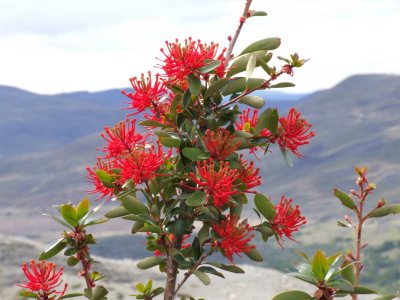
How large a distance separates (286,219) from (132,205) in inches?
44.9

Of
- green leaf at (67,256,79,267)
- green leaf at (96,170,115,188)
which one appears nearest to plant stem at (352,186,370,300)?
green leaf at (96,170,115,188)

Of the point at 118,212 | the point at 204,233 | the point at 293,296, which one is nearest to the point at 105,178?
the point at 118,212

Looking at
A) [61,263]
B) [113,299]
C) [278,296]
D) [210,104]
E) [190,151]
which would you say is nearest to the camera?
[278,296]

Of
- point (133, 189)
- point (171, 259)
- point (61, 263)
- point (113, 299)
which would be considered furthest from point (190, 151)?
point (61, 263)

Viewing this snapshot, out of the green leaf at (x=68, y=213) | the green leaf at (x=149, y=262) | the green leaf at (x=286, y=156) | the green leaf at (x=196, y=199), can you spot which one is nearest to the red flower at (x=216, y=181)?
the green leaf at (x=196, y=199)

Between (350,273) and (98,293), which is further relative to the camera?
(98,293)

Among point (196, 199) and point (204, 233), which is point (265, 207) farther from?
point (196, 199)

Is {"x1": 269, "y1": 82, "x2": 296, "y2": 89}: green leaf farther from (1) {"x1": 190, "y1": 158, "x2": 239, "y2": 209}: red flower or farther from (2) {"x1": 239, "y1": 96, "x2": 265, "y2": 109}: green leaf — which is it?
(1) {"x1": 190, "y1": 158, "x2": 239, "y2": 209}: red flower

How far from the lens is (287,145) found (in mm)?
5352

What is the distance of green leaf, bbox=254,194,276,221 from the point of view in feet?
17.1

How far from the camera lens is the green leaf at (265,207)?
5207 mm

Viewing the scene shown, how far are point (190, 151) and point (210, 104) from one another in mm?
518

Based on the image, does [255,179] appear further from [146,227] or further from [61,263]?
[61,263]

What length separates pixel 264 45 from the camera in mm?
5359
